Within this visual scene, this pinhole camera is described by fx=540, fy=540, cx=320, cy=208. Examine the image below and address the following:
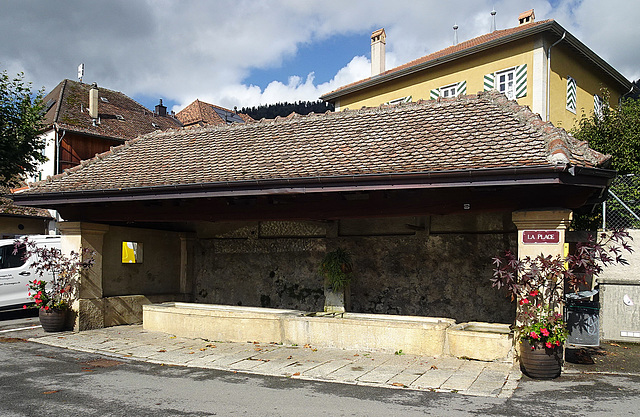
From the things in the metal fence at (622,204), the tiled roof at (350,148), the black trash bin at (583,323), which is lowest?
the black trash bin at (583,323)

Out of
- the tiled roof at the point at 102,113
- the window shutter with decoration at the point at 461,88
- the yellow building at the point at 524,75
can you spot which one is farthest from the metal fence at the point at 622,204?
the tiled roof at the point at 102,113

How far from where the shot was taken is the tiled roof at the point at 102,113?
25703mm

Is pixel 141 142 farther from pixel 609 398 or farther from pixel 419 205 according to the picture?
pixel 609 398

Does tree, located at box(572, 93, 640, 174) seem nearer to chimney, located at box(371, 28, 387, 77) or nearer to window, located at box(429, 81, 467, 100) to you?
window, located at box(429, 81, 467, 100)

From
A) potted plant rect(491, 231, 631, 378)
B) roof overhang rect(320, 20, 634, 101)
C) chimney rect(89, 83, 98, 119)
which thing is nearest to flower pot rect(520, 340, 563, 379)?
potted plant rect(491, 231, 631, 378)

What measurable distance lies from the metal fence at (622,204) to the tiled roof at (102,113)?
22.1m

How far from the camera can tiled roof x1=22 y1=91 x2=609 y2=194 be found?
25.0 ft

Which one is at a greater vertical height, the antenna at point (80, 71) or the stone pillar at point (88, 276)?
the antenna at point (80, 71)

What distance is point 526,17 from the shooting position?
22375mm

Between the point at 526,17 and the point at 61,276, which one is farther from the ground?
the point at 526,17

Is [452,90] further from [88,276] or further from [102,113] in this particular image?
[102,113]

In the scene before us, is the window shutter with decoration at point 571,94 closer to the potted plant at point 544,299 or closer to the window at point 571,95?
Answer: the window at point 571,95

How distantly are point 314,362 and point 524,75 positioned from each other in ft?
48.9

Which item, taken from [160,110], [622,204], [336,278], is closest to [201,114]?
Answer: [160,110]
